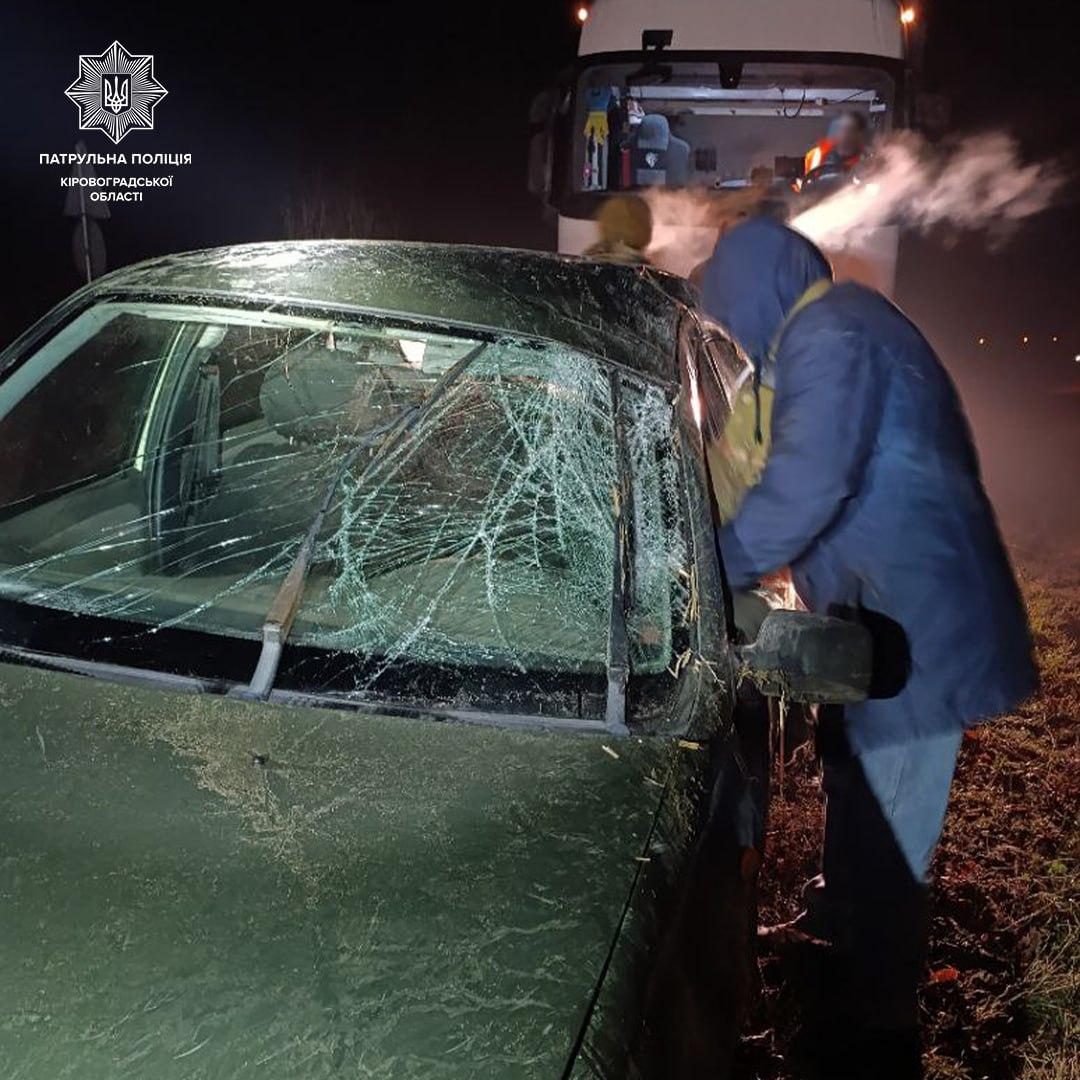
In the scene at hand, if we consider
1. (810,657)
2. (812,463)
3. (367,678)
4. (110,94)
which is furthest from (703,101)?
(110,94)

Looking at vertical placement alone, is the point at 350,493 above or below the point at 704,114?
below

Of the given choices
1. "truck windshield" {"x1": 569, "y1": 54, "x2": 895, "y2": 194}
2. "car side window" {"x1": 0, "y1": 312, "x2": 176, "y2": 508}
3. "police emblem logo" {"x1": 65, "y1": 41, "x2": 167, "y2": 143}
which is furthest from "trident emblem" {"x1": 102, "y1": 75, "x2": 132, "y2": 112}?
"car side window" {"x1": 0, "y1": 312, "x2": 176, "y2": 508}

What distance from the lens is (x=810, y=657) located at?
64.0 inches

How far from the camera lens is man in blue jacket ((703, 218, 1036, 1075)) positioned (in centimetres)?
203

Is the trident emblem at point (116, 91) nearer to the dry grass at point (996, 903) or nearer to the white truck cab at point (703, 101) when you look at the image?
the white truck cab at point (703, 101)

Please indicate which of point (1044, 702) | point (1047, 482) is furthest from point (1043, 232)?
point (1044, 702)

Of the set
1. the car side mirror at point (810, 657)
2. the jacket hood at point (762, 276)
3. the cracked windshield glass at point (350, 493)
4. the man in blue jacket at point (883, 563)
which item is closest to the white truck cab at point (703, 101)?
the jacket hood at point (762, 276)

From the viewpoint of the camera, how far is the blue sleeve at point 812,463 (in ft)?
6.61

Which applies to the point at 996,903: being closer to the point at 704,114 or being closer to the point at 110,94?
the point at 704,114

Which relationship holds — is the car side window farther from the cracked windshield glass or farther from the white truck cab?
the white truck cab

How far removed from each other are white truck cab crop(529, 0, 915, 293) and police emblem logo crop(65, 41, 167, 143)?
29.4 feet

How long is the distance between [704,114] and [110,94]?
32.3 ft

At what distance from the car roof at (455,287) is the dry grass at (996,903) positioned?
161cm

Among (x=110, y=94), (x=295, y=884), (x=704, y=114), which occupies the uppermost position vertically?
(x=110, y=94)
